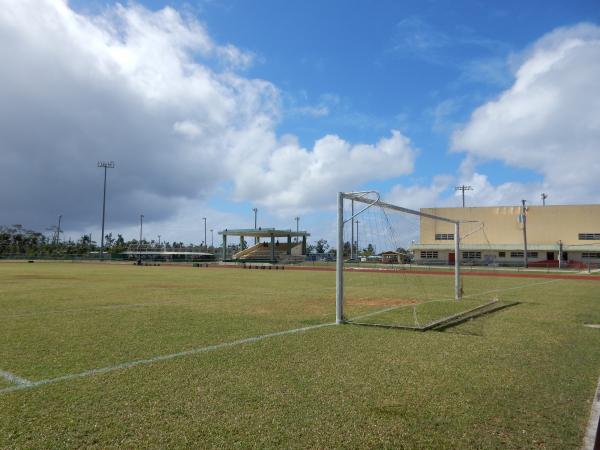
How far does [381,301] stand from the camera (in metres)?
15.7

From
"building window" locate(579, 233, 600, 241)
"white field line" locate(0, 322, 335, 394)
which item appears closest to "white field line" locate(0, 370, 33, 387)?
"white field line" locate(0, 322, 335, 394)

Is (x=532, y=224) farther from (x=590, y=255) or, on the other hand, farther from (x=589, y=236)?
(x=590, y=255)

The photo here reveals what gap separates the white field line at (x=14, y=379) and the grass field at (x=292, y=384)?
0.04 meters

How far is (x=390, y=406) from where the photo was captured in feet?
15.9

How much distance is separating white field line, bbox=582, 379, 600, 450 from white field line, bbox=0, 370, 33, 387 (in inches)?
237

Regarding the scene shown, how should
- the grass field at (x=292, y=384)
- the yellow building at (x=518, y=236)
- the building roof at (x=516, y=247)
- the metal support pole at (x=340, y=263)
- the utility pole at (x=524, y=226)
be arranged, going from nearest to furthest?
the grass field at (x=292, y=384) → the metal support pole at (x=340, y=263) → the utility pole at (x=524, y=226) → the building roof at (x=516, y=247) → the yellow building at (x=518, y=236)

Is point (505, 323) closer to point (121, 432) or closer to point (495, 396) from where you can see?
point (495, 396)

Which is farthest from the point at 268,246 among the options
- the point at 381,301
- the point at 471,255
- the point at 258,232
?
the point at 381,301

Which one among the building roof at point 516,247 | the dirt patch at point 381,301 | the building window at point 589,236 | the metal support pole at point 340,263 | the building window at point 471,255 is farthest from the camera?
the building window at point 471,255

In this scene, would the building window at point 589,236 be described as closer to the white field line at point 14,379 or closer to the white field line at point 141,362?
the white field line at point 141,362

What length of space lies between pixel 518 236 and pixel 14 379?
65996mm

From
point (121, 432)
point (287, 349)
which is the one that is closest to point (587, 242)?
point (287, 349)

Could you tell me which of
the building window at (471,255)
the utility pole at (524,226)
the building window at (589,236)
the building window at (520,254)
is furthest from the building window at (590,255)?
the building window at (471,255)

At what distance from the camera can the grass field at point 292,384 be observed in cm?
410
